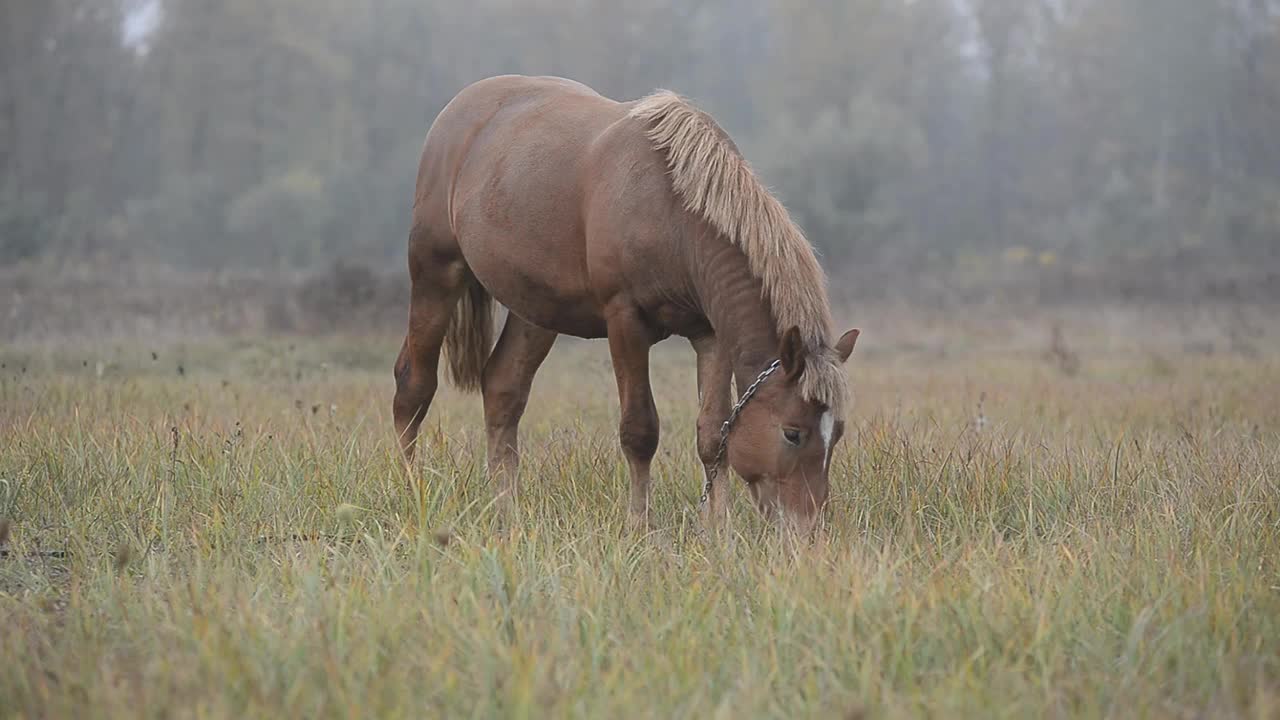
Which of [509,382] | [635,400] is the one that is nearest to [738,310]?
[635,400]

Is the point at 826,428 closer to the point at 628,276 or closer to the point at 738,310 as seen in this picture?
the point at 738,310

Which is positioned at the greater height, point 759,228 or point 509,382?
point 759,228

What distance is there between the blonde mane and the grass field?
604mm

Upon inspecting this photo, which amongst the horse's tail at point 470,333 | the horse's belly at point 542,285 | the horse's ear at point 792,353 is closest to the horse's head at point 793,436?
the horse's ear at point 792,353

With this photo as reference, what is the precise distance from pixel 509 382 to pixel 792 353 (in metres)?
2.20

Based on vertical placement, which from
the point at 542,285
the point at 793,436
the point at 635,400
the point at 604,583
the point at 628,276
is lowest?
the point at 604,583

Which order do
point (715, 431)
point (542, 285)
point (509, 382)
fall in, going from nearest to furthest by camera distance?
1. point (715, 431)
2. point (542, 285)
3. point (509, 382)

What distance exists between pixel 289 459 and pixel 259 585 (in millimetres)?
1607

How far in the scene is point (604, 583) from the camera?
3.45 meters

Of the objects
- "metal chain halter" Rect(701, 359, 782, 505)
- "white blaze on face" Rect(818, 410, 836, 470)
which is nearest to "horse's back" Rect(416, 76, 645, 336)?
"metal chain halter" Rect(701, 359, 782, 505)

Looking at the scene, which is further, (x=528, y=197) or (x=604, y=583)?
(x=528, y=197)

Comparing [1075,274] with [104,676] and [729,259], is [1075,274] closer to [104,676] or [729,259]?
[729,259]

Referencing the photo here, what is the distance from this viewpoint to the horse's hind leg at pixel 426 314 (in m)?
6.06

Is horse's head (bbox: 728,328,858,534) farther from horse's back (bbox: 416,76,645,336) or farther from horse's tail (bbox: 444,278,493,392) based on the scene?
horse's tail (bbox: 444,278,493,392)
